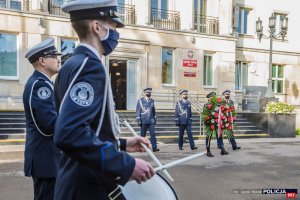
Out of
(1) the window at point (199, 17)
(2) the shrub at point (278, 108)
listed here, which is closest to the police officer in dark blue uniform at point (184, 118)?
(2) the shrub at point (278, 108)

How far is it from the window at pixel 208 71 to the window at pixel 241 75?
9.28 ft

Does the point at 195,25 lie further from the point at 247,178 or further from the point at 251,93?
the point at 247,178

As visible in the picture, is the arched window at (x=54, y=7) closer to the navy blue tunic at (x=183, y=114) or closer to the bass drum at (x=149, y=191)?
the navy blue tunic at (x=183, y=114)

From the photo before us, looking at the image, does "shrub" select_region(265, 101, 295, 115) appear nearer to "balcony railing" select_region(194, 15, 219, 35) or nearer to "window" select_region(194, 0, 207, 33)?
"balcony railing" select_region(194, 15, 219, 35)

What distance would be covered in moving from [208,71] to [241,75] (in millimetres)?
3393

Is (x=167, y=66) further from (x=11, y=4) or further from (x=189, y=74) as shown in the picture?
(x=11, y=4)

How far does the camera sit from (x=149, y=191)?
2.00 m

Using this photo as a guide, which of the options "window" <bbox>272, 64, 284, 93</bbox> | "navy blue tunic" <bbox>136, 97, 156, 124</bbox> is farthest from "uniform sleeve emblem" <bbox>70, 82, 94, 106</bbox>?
"window" <bbox>272, 64, 284, 93</bbox>

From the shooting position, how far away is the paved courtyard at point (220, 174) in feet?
20.1

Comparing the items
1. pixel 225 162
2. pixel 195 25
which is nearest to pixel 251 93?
pixel 195 25

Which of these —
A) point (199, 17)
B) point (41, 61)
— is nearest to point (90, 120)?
point (41, 61)

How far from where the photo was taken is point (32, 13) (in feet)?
55.1

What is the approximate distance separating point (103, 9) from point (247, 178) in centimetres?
648

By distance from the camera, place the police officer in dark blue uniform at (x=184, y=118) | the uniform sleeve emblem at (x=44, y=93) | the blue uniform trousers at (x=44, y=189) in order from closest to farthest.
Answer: the blue uniform trousers at (x=44, y=189) → the uniform sleeve emblem at (x=44, y=93) → the police officer in dark blue uniform at (x=184, y=118)
